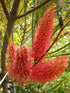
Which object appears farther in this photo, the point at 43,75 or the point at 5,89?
the point at 5,89

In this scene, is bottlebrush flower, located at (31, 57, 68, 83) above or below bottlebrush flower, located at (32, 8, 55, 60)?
below

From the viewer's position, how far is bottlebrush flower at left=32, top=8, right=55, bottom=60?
1.28 feet

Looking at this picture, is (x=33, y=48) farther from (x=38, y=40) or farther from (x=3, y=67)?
(x=3, y=67)

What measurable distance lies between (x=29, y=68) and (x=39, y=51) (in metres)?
0.07

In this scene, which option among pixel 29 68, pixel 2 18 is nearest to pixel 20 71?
pixel 29 68

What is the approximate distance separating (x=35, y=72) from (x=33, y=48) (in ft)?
0.28

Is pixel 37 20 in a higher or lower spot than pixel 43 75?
higher

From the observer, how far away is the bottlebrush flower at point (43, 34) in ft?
1.28

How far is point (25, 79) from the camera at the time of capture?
422 millimetres

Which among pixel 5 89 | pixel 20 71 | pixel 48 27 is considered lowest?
pixel 5 89

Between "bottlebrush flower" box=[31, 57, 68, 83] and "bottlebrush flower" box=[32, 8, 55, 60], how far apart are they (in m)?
0.05

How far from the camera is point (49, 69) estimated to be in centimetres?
38

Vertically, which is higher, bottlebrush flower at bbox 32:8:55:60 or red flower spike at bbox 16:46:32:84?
bottlebrush flower at bbox 32:8:55:60

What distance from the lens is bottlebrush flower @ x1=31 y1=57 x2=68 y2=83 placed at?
379mm
